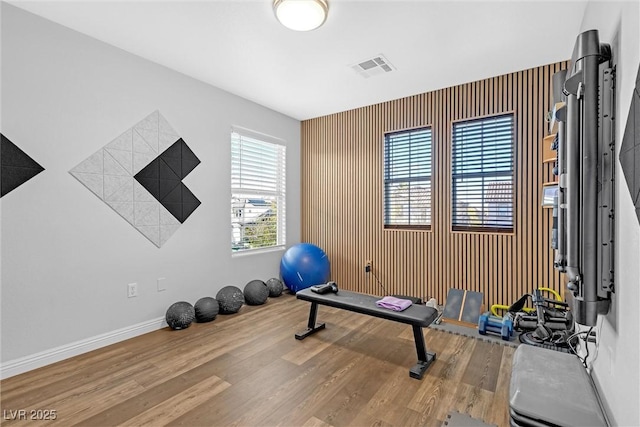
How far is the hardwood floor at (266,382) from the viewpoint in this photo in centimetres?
188

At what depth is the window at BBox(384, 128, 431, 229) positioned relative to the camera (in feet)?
13.3

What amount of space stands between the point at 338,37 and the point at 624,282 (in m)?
2.58

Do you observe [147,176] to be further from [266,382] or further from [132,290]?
[266,382]

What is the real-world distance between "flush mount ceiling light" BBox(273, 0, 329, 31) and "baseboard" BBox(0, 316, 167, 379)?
3103mm

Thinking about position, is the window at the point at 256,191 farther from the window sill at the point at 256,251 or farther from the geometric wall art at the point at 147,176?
the geometric wall art at the point at 147,176

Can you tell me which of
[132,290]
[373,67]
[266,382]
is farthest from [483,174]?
[132,290]

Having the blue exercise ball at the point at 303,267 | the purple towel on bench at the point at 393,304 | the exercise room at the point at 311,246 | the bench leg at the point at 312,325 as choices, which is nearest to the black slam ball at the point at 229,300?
the exercise room at the point at 311,246

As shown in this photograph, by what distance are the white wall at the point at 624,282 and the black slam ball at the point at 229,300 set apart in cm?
322

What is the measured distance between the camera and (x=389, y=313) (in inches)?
98.4

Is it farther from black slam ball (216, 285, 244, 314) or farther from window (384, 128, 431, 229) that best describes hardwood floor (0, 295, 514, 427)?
window (384, 128, 431, 229)

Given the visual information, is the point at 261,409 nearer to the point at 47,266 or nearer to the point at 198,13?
the point at 47,266

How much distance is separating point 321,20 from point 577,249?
2256mm

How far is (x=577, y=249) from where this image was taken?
1.50 metres

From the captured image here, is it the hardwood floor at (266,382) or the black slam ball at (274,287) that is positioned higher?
the black slam ball at (274,287)
